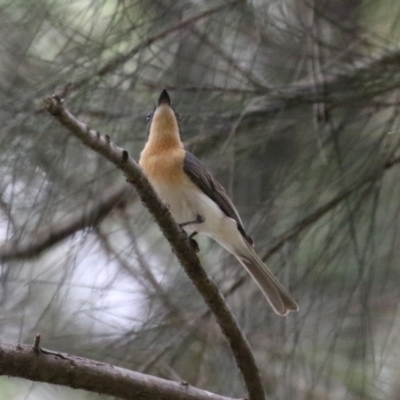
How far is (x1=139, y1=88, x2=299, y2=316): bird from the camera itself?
1551mm

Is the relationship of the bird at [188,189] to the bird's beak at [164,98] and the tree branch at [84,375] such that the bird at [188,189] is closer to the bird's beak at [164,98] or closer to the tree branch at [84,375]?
the bird's beak at [164,98]

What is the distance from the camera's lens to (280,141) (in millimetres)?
1514

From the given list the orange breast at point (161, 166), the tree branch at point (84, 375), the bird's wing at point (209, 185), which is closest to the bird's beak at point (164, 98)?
the bird's wing at point (209, 185)

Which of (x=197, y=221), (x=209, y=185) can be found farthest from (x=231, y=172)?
(x=197, y=221)

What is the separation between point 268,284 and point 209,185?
0.97ft

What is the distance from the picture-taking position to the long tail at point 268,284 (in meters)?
1.42

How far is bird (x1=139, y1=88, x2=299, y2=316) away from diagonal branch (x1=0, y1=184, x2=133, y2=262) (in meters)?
0.08

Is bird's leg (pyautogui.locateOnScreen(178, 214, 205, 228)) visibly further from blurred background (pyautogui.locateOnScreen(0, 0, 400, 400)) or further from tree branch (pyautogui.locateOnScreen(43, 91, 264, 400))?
tree branch (pyautogui.locateOnScreen(43, 91, 264, 400))

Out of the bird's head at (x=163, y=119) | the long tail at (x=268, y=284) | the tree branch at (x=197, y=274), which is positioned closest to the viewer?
the tree branch at (x=197, y=274)

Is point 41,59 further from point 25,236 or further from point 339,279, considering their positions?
point 339,279

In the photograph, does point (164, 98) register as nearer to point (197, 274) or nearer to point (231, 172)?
point (231, 172)

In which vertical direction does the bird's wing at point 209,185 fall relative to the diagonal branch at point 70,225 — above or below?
above

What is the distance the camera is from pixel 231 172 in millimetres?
1504

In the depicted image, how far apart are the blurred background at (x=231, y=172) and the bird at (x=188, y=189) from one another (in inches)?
1.2
